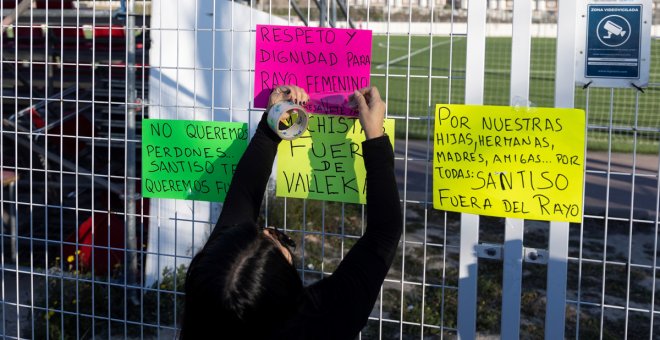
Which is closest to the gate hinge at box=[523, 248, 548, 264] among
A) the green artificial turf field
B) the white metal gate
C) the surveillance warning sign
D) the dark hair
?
the white metal gate

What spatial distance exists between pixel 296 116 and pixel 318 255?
324 centimetres

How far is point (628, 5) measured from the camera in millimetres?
2410

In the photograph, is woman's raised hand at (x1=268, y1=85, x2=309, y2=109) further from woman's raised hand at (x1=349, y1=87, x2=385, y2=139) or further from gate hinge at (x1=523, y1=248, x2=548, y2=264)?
gate hinge at (x1=523, y1=248, x2=548, y2=264)

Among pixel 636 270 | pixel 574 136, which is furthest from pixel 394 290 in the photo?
pixel 574 136

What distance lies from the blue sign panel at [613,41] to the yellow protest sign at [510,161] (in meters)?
0.18

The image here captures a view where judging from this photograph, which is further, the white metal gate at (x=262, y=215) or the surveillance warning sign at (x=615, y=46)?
the white metal gate at (x=262, y=215)

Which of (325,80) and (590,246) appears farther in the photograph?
(590,246)

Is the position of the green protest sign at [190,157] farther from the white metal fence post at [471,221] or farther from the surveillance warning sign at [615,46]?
the surveillance warning sign at [615,46]

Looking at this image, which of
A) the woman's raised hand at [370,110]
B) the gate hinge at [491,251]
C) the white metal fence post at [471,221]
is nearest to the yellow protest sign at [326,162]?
the woman's raised hand at [370,110]

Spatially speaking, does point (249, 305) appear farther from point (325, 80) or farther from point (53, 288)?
point (53, 288)

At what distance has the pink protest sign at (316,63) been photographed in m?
2.75

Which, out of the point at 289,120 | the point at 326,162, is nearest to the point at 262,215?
the point at 326,162

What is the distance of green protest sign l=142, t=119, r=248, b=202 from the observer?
9.93 feet

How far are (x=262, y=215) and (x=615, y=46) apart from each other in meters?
3.76
